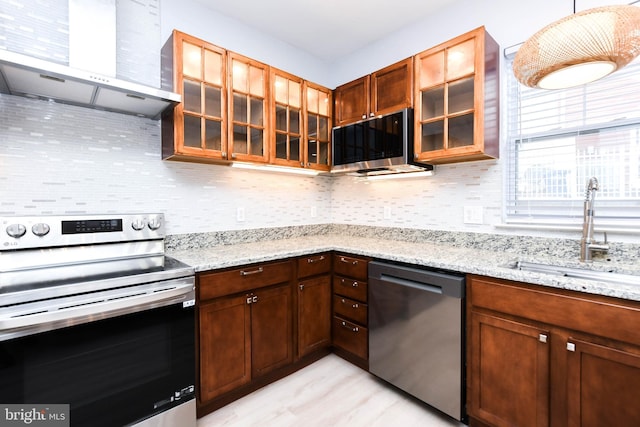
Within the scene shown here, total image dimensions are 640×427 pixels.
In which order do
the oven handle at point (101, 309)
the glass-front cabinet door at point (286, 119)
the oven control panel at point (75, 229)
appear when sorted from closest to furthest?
the oven handle at point (101, 309) → the oven control panel at point (75, 229) → the glass-front cabinet door at point (286, 119)

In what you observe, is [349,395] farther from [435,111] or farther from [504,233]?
[435,111]

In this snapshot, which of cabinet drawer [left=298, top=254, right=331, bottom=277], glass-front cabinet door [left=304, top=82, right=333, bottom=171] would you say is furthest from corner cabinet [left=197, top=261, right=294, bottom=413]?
glass-front cabinet door [left=304, top=82, right=333, bottom=171]

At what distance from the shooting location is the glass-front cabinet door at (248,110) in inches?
84.4

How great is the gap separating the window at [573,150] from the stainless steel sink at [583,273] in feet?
1.06

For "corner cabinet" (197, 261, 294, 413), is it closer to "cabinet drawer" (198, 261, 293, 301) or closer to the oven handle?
"cabinet drawer" (198, 261, 293, 301)

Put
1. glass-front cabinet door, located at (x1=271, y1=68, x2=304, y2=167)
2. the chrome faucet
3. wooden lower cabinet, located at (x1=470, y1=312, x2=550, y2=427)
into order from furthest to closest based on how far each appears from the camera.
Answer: glass-front cabinet door, located at (x1=271, y1=68, x2=304, y2=167)
the chrome faucet
wooden lower cabinet, located at (x1=470, y1=312, x2=550, y2=427)

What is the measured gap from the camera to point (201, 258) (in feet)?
6.20

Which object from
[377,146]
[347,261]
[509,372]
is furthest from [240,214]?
[509,372]

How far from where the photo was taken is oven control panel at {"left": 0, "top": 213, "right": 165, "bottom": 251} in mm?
1541

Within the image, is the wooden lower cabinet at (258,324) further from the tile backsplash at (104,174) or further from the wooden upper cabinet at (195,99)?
the wooden upper cabinet at (195,99)

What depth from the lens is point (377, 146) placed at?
7.83 ft

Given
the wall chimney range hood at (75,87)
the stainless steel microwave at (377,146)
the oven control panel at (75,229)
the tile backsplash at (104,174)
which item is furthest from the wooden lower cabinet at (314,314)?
the wall chimney range hood at (75,87)

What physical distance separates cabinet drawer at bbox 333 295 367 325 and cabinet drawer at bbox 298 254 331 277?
26cm

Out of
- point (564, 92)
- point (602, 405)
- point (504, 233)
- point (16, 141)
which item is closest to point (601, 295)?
point (602, 405)
